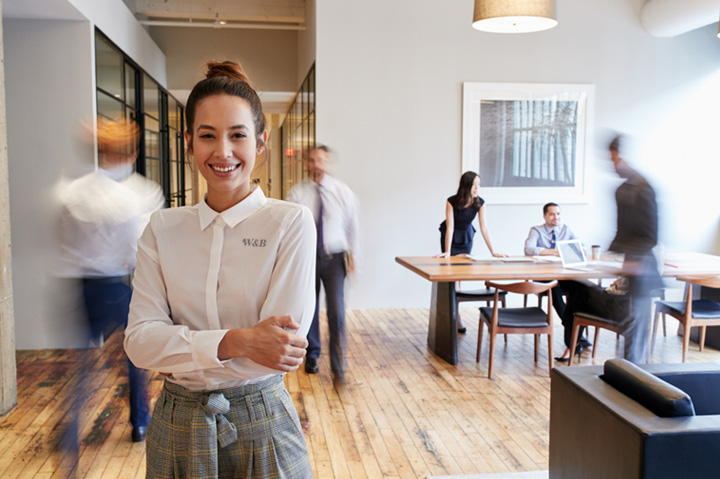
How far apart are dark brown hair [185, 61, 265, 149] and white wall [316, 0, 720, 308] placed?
6.12 meters

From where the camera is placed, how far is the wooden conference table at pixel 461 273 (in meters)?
4.96

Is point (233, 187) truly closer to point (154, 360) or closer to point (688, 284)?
point (154, 360)

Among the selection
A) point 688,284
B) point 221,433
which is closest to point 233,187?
point 221,433

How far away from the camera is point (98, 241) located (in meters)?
3.26

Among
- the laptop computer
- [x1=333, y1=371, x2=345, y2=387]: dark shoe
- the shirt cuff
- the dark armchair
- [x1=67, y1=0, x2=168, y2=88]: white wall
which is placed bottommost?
[x1=333, y1=371, x2=345, y2=387]: dark shoe

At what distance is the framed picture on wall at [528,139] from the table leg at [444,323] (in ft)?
8.22

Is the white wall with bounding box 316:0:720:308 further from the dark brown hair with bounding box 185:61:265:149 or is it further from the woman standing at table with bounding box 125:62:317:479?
the woman standing at table with bounding box 125:62:317:479

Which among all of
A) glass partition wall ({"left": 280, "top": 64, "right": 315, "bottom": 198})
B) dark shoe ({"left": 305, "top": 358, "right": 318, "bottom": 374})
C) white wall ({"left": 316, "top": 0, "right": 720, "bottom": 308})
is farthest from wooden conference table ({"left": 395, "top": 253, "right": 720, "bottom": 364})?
glass partition wall ({"left": 280, "top": 64, "right": 315, "bottom": 198})

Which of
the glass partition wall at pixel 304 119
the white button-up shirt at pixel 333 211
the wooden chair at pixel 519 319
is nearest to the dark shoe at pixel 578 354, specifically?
the wooden chair at pixel 519 319

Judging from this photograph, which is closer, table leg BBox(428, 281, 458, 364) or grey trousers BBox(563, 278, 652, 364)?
grey trousers BBox(563, 278, 652, 364)

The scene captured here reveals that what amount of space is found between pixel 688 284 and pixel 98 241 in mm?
4512

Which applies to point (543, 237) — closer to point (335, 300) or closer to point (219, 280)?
point (335, 300)

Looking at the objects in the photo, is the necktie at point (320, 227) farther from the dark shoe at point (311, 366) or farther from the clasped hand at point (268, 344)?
the clasped hand at point (268, 344)

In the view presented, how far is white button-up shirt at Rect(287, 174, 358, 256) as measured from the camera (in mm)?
4707
